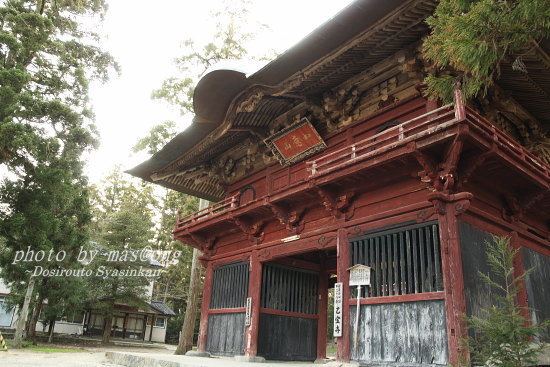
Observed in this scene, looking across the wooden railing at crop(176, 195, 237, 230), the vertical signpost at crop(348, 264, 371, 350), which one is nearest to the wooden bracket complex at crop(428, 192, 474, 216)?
the vertical signpost at crop(348, 264, 371, 350)

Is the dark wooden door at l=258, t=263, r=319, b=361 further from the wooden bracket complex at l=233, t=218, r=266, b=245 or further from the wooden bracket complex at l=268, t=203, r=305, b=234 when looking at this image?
the wooden bracket complex at l=268, t=203, r=305, b=234

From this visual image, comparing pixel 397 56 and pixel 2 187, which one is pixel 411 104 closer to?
pixel 397 56

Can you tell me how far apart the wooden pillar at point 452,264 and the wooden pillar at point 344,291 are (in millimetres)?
2093

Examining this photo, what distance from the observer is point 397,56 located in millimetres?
8305

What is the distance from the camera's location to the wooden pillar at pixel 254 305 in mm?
10320

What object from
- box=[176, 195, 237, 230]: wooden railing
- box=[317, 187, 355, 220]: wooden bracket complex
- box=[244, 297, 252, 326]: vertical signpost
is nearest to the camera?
box=[317, 187, 355, 220]: wooden bracket complex

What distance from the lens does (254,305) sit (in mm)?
10633

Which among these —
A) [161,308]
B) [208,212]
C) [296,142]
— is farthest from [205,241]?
[161,308]

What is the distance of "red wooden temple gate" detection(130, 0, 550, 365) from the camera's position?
6957 millimetres

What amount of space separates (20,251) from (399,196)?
12831 mm

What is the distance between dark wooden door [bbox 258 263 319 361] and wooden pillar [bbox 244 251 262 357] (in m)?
0.18

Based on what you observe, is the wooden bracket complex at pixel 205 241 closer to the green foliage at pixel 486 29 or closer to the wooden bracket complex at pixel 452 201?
the wooden bracket complex at pixel 452 201

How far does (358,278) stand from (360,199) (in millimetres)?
1662

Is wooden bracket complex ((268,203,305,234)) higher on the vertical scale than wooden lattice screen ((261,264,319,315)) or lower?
higher
